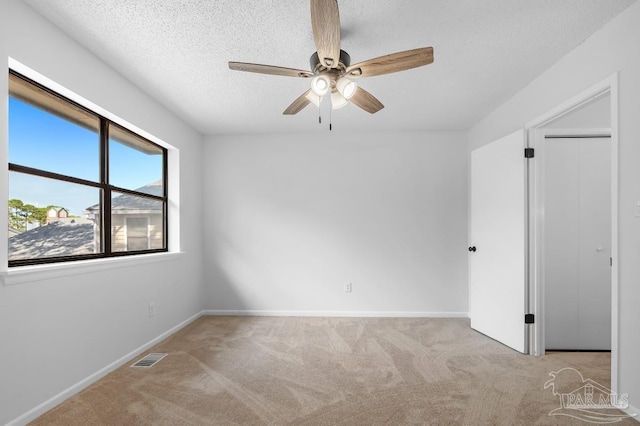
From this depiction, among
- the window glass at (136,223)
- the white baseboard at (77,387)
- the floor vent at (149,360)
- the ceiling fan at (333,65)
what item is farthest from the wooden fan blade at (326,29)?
the floor vent at (149,360)

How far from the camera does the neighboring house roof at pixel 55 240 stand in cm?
204

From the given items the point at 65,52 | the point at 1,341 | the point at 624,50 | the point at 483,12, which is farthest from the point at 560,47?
the point at 1,341

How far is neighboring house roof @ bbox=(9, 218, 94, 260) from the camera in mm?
2043

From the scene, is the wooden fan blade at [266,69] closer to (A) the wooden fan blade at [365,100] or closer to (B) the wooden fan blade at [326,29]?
(B) the wooden fan blade at [326,29]

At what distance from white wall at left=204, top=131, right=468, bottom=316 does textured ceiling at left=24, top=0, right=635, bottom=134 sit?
1119 millimetres

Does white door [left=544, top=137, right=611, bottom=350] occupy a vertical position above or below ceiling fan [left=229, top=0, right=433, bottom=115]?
below

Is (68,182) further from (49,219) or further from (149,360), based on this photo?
(149,360)

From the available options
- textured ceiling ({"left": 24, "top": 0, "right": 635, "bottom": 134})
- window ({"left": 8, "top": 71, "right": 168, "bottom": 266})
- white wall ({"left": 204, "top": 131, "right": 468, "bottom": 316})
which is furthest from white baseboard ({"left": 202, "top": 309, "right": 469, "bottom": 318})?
textured ceiling ({"left": 24, "top": 0, "right": 635, "bottom": 134})

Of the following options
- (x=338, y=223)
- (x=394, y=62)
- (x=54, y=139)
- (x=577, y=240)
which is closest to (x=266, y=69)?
(x=394, y=62)

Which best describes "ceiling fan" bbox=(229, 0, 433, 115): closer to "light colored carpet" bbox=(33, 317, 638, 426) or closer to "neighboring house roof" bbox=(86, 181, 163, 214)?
"neighboring house roof" bbox=(86, 181, 163, 214)

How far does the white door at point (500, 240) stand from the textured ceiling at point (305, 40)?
0.65 meters

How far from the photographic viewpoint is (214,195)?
453 centimetres

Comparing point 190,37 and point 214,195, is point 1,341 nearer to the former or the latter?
point 190,37

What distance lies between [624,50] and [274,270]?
3.84m
